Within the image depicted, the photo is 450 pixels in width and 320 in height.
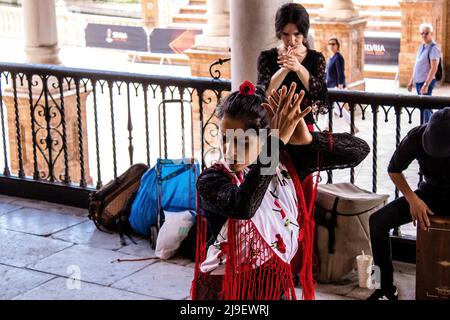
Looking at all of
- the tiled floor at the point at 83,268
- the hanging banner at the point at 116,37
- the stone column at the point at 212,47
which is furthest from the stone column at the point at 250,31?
the hanging banner at the point at 116,37

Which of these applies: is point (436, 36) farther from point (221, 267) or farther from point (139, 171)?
point (221, 267)

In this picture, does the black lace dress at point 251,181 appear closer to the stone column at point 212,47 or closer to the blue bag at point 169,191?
the blue bag at point 169,191

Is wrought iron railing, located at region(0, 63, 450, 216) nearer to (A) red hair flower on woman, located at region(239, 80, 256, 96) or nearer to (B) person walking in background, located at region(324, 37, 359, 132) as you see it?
(B) person walking in background, located at region(324, 37, 359, 132)

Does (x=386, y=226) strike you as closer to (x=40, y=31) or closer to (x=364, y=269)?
(x=364, y=269)

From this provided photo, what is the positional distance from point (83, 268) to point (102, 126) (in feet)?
36.0

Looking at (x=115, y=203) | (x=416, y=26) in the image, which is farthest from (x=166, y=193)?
(x=416, y=26)

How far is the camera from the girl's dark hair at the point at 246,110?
3.21 metres

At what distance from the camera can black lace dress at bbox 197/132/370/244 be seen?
3119mm

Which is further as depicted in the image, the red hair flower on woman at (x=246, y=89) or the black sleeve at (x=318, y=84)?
the black sleeve at (x=318, y=84)

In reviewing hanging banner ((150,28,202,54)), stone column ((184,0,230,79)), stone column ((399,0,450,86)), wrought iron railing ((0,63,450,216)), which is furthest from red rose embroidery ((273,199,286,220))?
hanging banner ((150,28,202,54))

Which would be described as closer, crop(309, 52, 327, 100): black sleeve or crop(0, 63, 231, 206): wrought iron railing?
crop(309, 52, 327, 100): black sleeve

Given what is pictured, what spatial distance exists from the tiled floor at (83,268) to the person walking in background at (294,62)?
1.18m

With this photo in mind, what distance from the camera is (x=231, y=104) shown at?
3236 mm

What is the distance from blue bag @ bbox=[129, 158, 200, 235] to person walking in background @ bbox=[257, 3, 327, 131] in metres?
1.22
